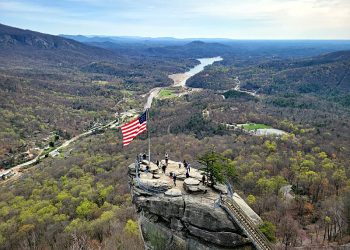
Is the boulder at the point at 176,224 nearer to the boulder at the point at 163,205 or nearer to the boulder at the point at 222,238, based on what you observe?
the boulder at the point at 163,205

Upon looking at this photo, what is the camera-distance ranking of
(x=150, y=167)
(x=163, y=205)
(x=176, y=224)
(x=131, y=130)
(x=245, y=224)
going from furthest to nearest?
(x=150, y=167), (x=131, y=130), (x=163, y=205), (x=176, y=224), (x=245, y=224)

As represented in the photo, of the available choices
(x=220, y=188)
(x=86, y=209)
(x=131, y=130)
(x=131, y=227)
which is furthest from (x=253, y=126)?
(x=220, y=188)

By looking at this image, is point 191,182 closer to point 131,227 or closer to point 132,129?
point 132,129

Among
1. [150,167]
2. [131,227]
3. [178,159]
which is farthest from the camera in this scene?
[178,159]

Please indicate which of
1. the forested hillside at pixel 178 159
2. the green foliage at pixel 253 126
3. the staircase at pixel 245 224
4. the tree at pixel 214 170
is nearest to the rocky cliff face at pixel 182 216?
the staircase at pixel 245 224

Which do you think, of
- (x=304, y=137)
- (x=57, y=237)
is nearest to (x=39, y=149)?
(x=57, y=237)
